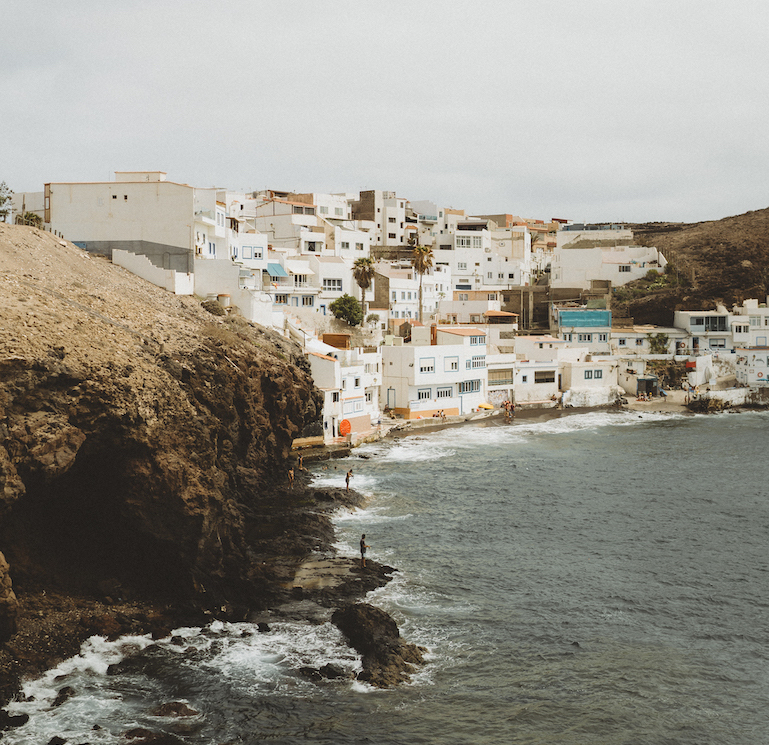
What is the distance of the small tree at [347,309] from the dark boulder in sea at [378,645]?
150ft

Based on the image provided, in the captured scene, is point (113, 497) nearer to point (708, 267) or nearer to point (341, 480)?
point (341, 480)

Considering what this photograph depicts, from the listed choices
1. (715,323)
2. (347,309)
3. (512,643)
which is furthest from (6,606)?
(715,323)

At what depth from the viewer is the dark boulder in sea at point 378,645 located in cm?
2009

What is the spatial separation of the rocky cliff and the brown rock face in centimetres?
16

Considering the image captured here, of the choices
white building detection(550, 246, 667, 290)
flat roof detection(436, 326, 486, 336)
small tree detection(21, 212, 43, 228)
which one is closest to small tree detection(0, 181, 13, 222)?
small tree detection(21, 212, 43, 228)

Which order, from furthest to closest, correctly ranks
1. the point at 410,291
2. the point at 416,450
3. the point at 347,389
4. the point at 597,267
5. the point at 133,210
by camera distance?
the point at 597,267
the point at 410,291
the point at 347,389
the point at 416,450
the point at 133,210

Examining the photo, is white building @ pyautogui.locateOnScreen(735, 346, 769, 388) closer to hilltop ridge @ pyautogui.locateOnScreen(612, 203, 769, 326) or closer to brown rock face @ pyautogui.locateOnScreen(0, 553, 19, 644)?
hilltop ridge @ pyautogui.locateOnScreen(612, 203, 769, 326)

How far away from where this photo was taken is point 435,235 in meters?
104

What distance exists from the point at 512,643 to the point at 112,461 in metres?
12.8

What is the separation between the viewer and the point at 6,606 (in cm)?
1731

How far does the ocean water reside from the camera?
1805 cm

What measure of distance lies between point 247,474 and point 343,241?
54222mm

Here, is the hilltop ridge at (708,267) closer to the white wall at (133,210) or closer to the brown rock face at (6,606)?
the white wall at (133,210)

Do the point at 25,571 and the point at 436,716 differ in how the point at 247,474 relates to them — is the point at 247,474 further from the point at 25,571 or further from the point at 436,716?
the point at 436,716
